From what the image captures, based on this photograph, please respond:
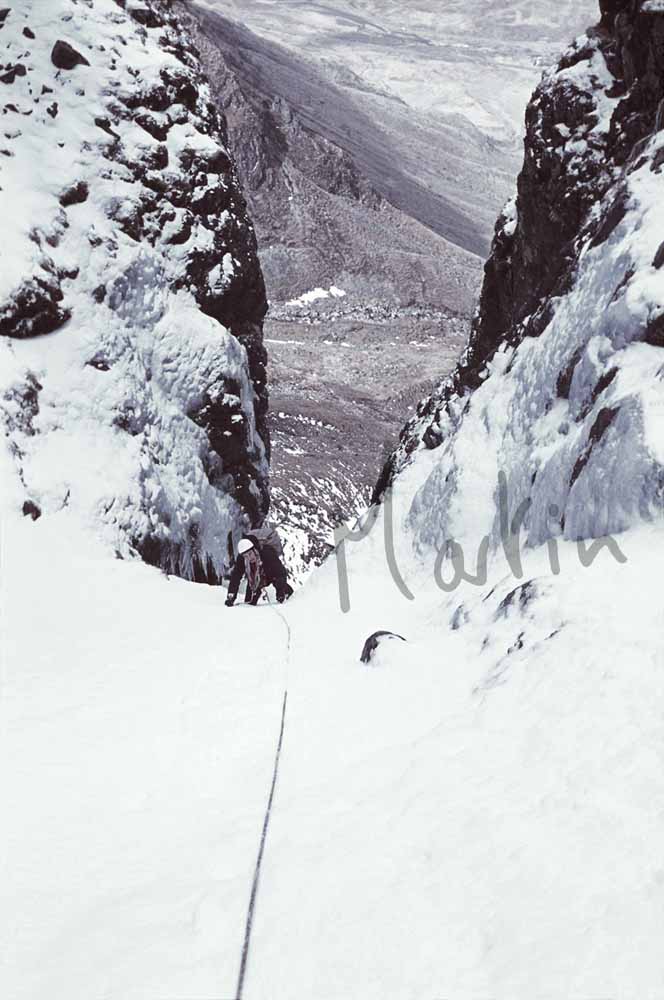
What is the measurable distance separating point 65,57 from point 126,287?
17.2 ft

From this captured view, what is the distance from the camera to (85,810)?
4.57m

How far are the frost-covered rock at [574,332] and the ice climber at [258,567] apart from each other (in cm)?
231

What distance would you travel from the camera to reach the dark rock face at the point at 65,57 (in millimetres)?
16266

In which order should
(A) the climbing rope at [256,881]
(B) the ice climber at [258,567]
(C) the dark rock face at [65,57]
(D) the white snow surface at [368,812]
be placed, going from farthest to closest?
1. (C) the dark rock face at [65,57]
2. (B) the ice climber at [258,567]
3. (A) the climbing rope at [256,881]
4. (D) the white snow surface at [368,812]

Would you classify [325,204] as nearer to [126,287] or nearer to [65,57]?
[65,57]

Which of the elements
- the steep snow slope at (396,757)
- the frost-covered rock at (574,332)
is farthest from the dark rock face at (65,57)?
the steep snow slope at (396,757)

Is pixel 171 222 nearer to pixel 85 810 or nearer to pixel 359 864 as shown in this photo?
pixel 85 810

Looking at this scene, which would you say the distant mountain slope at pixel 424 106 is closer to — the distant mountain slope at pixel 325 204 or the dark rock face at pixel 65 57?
the distant mountain slope at pixel 325 204

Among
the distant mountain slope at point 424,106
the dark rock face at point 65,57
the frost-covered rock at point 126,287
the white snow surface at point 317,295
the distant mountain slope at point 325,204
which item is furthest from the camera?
the distant mountain slope at point 424,106

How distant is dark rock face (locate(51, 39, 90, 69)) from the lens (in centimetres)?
1627

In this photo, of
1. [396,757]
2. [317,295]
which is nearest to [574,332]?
[396,757]

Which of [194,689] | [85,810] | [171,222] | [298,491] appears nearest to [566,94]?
[171,222]

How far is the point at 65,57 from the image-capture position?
16.4 meters

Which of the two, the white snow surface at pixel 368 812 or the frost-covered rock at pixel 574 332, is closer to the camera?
the white snow surface at pixel 368 812
